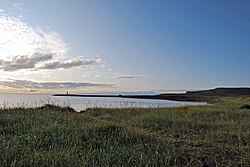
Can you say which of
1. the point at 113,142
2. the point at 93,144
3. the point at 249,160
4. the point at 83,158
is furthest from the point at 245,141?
the point at 83,158

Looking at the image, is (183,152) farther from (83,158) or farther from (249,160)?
(83,158)

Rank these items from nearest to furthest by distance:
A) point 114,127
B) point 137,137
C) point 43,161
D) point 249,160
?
1. point 43,161
2. point 249,160
3. point 137,137
4. point 114,127

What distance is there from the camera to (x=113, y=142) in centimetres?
676

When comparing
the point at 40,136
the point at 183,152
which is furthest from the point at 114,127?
the point at 183,152

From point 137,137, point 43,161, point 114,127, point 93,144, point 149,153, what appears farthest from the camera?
point 114,127

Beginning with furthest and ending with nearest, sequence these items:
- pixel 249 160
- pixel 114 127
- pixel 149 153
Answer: pixel 114 127
pixel 149 153
pixel 249 160

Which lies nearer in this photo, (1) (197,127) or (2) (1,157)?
(2) (1,157)

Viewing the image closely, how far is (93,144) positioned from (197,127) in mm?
5075

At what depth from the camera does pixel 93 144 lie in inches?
259

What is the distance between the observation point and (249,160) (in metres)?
5.29

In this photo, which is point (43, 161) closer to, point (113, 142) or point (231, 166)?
point (113, 142)

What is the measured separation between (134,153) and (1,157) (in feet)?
8.32

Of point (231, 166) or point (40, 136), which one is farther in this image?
point (40, 136)

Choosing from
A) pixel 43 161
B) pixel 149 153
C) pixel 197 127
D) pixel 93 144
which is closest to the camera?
pixel 43 161
